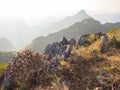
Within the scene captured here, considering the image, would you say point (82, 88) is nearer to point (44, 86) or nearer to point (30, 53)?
point (44, 86)

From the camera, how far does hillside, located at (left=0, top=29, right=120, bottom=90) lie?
66.6 feet

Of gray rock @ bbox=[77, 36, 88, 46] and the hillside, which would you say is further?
gray rock @ bbox=[77, 36, 88, 46]

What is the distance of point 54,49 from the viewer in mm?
30531

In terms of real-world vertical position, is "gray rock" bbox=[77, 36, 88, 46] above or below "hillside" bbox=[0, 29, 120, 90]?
above

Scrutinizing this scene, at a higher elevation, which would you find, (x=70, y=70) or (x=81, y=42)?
(x=81, y=42)

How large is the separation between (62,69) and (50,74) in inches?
40.3

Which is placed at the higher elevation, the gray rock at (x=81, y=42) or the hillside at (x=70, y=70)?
the gray rock at (x=81, y=42)

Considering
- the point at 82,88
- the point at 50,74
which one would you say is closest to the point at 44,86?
the point at 50,74

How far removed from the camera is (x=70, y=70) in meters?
22.5

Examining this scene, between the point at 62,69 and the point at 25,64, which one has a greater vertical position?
the point at 25,64

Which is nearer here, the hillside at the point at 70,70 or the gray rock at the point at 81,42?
the hillside at the point at 70,70

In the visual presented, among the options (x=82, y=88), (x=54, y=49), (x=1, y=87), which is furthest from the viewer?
(x=54, y=49)

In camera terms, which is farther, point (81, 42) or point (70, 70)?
point (81, 42)

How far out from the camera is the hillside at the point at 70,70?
20.3 m
